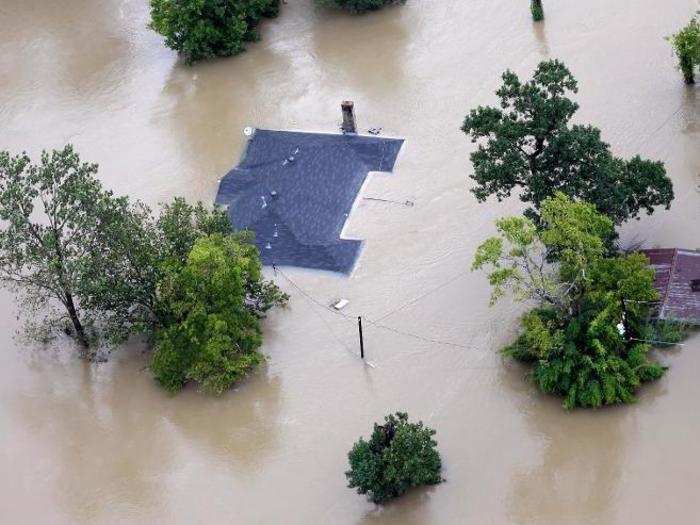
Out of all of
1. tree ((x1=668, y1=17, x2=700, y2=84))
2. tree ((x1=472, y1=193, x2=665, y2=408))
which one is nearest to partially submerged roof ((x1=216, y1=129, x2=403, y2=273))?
tree ((x1=472, y1=193, x2=665, y2=408))

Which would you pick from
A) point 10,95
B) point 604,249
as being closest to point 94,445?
point 604,249

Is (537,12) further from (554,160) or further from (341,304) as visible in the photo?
(341,304)

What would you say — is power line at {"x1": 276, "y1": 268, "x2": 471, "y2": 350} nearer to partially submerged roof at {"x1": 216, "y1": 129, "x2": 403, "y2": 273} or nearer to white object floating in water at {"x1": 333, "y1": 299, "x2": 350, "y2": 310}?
white object floating in water at {"x1": 333, "y1": 299, "x2": 350, "y2": 310}

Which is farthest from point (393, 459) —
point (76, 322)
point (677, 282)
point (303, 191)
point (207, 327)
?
point (303, 191)

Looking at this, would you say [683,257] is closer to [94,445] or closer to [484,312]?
[484,312]

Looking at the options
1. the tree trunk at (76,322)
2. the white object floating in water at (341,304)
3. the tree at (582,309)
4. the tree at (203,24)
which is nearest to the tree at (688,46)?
the tree at (582,309)

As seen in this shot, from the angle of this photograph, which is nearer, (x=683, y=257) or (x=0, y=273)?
(x=683, y=257)

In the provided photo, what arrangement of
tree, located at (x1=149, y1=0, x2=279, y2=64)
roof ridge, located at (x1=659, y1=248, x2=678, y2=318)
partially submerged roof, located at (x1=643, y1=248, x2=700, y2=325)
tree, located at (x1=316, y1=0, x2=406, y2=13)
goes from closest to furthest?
partially submerged roof, located at (x1=643, y1=248, x2=700, y2=325)
roof ridge, located at (x1=659, y1=248, x2=678, y2=318)
tree, located at (x1=149, y1=0, x2=279, y2=64)
tree, located at (x1=316, y1=0, x2=406, y2=13)
